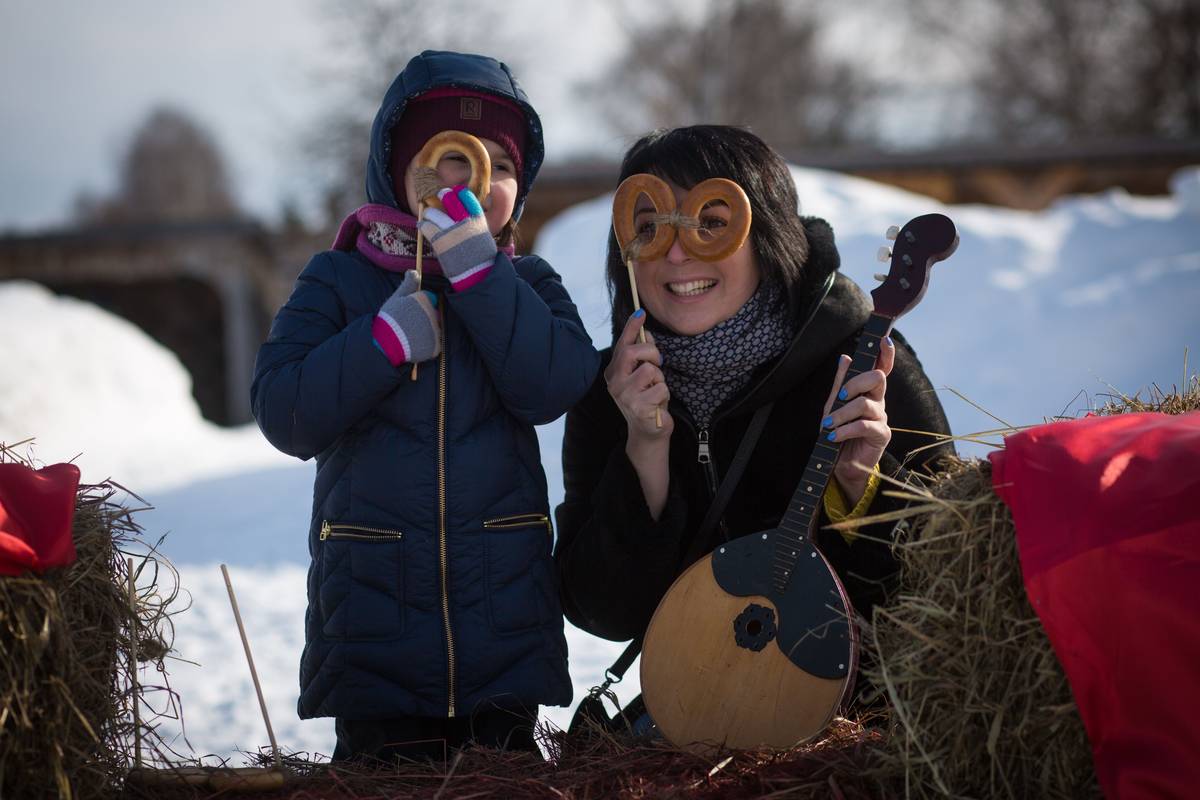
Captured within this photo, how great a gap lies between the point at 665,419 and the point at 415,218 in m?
0.78

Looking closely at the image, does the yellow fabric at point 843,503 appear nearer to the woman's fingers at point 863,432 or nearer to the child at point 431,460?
the woman's fingers at point 863,432

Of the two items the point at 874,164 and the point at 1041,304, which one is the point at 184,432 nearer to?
the point at 1041,304

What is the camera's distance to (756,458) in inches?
112

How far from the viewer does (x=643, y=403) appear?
8.30 feet

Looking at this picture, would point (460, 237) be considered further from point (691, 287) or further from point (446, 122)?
point (691, 287)

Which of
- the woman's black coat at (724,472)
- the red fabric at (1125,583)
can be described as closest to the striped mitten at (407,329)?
the woman's black coat at (724,472)

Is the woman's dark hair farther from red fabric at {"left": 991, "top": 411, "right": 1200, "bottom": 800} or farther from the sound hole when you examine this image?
red fabric at {"left": 991, "top": 411, "right": 1200, "bottom": 800}

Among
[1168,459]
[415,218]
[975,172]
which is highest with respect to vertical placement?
[975,172]

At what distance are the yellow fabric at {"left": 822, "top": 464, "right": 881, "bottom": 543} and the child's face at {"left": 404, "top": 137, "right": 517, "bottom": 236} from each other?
103 cm

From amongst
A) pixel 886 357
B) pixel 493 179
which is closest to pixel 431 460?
pixel 493 179

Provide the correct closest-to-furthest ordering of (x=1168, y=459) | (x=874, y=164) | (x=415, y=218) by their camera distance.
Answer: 1. (x=1168, y=459)
2. (x=415, y=218)
3. (x=874, y=164)

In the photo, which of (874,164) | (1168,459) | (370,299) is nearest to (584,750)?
(370,299)

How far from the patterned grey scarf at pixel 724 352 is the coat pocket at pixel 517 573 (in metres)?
0.53

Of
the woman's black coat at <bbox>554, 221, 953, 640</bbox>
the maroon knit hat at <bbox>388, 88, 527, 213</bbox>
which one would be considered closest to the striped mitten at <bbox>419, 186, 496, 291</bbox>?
the maroon knit hat at <bbox>388, 88, 527, 213</bbox>
